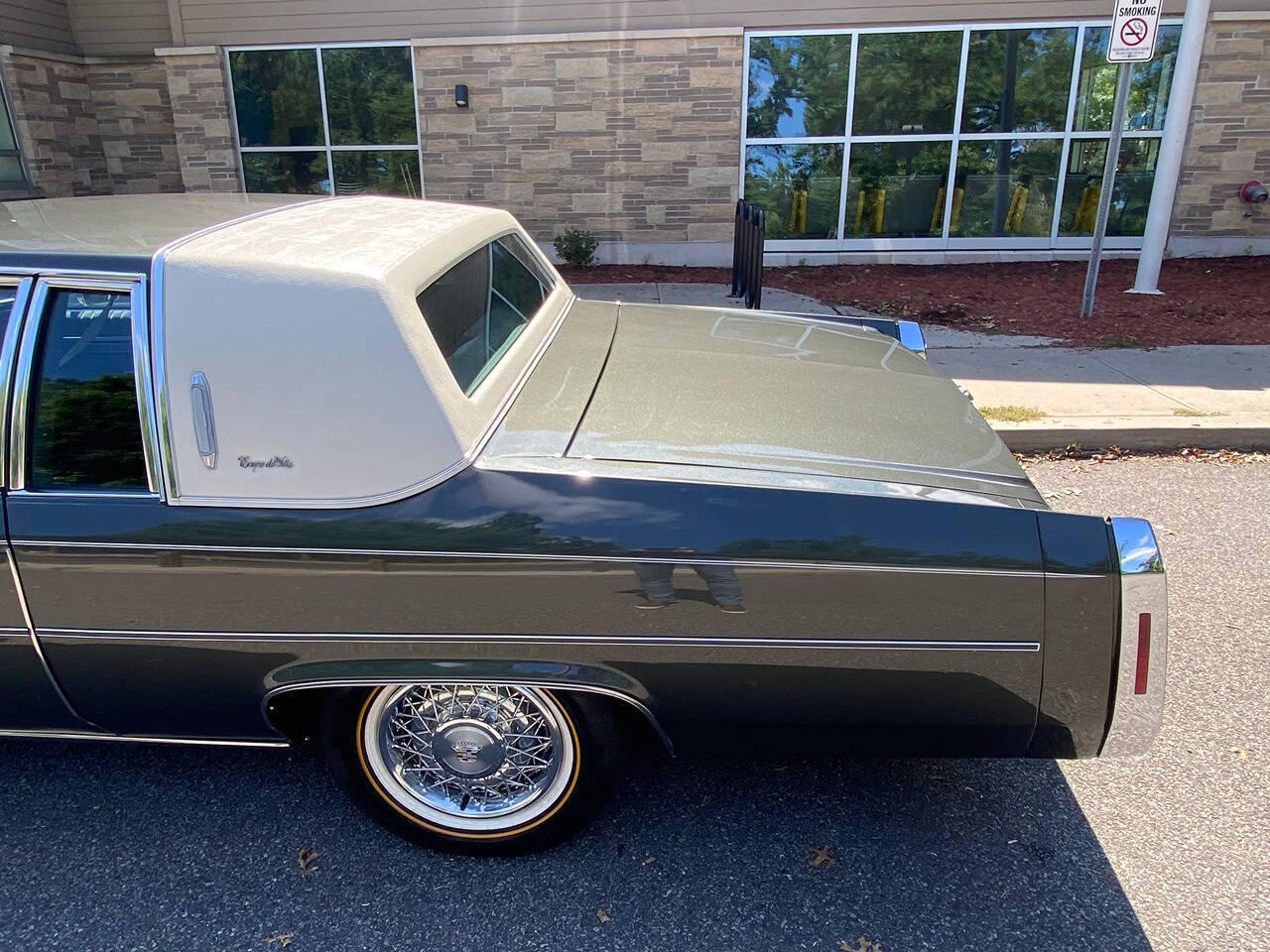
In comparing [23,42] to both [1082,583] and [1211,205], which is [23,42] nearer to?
[1082,583]

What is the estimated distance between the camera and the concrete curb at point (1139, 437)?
550 centimetres

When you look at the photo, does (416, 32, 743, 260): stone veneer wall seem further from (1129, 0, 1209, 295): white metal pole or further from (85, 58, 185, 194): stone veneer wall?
(1129, 0, 1209, 295): white metal pole

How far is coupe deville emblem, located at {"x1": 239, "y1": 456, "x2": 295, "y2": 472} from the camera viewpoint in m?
2.08

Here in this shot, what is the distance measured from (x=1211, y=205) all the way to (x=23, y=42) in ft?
46.1

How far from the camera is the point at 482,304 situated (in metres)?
2.78

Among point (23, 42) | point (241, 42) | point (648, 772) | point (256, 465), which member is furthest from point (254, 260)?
point (23, 42)

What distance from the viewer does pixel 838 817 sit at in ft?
8.50

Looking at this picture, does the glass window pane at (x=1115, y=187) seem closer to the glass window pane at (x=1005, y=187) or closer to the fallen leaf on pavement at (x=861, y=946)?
the glass window pane at (x=1005, y=187)

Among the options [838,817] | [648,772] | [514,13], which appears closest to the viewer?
[838,817]

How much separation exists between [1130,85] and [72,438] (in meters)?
11.7

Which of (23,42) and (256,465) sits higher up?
(23,42)

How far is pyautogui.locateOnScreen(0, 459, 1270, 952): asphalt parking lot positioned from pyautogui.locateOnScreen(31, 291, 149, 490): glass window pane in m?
1.05

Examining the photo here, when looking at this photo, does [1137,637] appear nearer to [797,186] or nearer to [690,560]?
[690,560]

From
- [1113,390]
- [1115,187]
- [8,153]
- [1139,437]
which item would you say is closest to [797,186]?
[1115,187]
